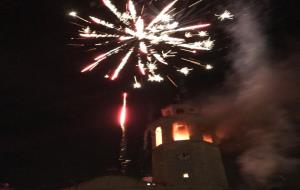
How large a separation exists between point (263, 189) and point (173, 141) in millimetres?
12076

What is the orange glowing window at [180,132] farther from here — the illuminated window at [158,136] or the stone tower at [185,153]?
the illuminated window at [158,136]

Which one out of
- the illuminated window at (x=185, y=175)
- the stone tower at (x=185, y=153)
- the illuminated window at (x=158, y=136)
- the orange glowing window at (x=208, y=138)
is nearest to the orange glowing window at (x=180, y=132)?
the stone tower at (x=185, y=153)

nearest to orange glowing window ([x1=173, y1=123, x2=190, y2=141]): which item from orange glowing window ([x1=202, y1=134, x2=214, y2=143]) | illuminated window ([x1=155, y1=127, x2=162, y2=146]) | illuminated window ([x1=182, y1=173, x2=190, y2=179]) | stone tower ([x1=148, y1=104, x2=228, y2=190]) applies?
stone tower ([x1=148, y1=104, x2=228, y2=190])

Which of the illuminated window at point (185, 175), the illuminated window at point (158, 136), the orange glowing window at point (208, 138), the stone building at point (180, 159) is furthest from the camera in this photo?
the illuminated window at point (158, 136)

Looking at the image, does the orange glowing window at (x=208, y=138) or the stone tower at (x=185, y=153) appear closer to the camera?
the stone tower at (x=185, y=153)

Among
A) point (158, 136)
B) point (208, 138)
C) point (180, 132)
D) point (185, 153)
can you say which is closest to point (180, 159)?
point (185, 153)

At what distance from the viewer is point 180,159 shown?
126 ft

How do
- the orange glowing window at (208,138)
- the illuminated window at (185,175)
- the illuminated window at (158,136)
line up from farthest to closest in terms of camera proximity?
the illuminated window at (158,136), the orange glowing window at (208,138), the illuminated window at (185,175)

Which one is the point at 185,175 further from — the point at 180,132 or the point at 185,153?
the point at 180,132

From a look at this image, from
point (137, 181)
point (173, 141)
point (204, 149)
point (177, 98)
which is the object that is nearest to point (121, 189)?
point (137, 181)

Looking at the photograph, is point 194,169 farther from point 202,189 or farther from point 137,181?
point 137,181

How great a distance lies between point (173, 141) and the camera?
130 ft

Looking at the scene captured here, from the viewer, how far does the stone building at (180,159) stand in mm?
36750

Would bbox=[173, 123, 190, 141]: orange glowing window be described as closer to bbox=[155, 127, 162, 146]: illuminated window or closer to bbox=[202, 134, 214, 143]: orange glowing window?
bbox=[155, 127, 162, 146]: illuminated window
